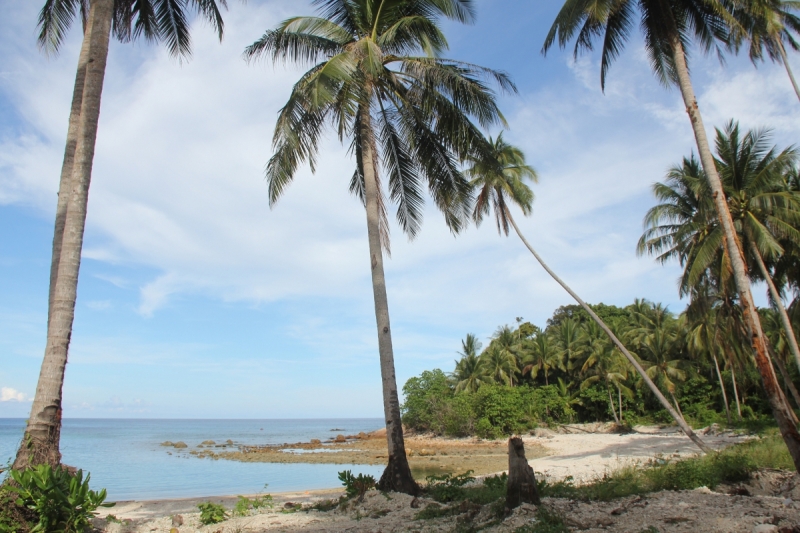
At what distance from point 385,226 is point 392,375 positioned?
336 centimetres

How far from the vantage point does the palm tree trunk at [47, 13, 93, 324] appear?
286 inches

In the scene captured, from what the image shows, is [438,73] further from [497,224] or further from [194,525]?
[497,224]

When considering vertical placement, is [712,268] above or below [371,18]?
below

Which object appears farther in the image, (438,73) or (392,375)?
(438,73)

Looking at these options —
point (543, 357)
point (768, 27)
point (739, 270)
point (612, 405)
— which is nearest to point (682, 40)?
point (768, 27)

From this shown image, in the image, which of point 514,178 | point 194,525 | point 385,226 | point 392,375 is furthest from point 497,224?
point 194,525

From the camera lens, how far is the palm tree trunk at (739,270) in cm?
746

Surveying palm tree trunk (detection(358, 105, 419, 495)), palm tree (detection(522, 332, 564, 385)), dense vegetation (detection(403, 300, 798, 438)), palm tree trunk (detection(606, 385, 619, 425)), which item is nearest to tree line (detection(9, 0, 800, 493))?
palm tree trunk (detection(358, 105, 419, 495))

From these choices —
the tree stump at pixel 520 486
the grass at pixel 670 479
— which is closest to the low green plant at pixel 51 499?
the tree stump at pixel 520 486

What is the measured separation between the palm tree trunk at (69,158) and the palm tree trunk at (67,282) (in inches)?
20.4

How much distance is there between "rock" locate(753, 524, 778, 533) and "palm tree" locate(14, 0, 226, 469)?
7197 mm

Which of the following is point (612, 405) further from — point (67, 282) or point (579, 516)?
point (67, 282)

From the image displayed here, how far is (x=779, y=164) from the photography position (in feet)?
48.2

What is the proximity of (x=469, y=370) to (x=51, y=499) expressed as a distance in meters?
36.4
